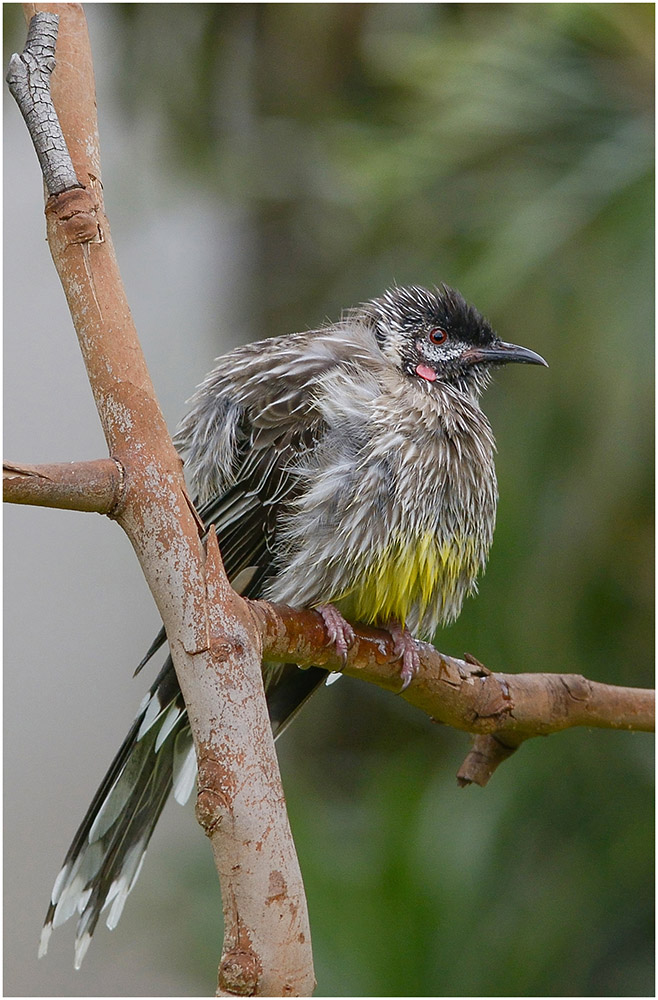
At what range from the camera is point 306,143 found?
3846mm

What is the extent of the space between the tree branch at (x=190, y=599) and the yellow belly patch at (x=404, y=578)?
21.8 inches

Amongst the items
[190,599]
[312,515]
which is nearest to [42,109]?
[190,599]

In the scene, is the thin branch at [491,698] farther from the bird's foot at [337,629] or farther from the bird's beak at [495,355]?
the bird's beak at [495,355]

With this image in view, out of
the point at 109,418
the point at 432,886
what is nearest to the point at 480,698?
the point at 109,418

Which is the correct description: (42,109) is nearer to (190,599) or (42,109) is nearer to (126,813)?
(190,599)

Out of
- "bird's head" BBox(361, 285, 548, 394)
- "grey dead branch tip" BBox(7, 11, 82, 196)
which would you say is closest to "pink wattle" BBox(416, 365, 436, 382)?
"bird's head" BBox(361, 285, 548, 394)

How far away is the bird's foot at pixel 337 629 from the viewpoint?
1759 millimetres

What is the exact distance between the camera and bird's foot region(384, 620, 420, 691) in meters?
1.87

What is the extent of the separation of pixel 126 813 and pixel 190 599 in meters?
0.71

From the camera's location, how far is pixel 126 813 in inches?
71.6

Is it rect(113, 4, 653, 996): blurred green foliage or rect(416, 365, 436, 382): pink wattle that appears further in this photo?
rect(113, 4, 653, 996): blurred green foliage

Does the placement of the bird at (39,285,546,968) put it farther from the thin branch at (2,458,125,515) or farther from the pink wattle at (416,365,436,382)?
the thin branch at (2,458,125,515)

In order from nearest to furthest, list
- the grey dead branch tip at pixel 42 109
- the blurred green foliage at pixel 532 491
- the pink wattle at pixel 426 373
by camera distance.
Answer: the grey dead branch tip at pixel 42 109 → the pink wattle at pixel 426 373 → the blurred green foliage at pixel 532 491

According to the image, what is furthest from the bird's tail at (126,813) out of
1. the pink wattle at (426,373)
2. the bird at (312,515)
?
the pink wattle at (426,373)
